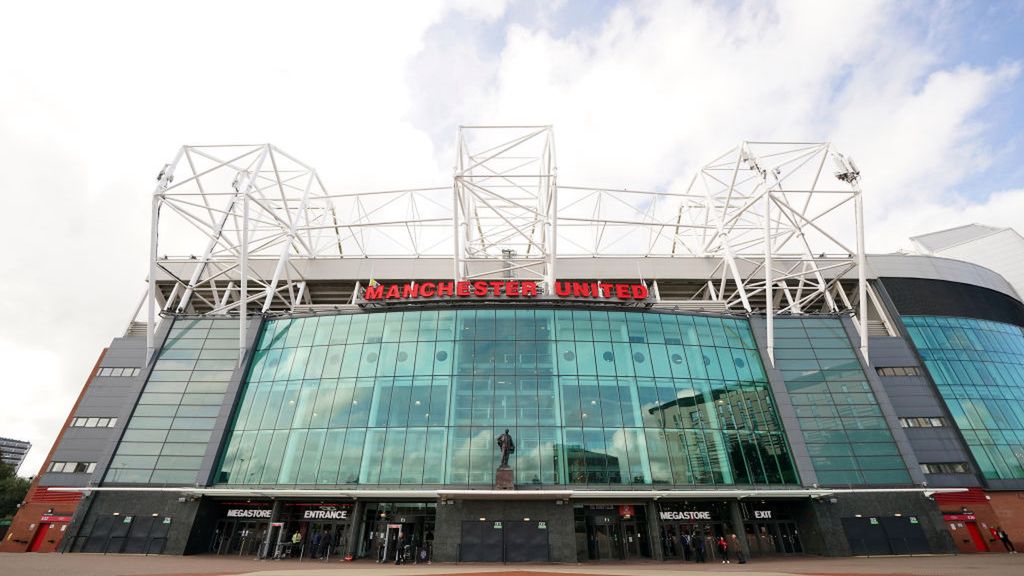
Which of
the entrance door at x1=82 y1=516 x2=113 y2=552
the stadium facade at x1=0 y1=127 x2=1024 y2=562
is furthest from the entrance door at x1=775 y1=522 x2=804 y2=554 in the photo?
the entrance door at x1=82 y1=516 x2=113 y2=552

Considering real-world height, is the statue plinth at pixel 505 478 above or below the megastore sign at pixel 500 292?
below

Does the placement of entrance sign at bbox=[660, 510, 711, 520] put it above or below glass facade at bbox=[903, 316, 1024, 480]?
below

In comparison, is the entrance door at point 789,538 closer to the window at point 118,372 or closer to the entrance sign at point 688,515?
the entrance sign at point 688,515

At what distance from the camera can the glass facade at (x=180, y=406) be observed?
35.7 metres

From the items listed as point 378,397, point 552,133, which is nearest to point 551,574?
point 378,397

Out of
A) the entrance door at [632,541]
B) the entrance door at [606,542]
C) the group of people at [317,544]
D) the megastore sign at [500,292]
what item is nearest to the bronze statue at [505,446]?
the entrance door at [606,542]

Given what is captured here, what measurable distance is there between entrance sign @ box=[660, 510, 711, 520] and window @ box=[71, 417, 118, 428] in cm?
4492

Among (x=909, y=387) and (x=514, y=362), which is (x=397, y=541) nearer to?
(x=514, y=362)

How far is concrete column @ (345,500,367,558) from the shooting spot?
32.4 m

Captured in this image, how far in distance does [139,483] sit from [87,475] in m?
7.10

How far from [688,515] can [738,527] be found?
3.30m

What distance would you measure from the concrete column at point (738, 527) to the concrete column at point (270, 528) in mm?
32200

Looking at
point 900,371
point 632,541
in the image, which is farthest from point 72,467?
point 900,371

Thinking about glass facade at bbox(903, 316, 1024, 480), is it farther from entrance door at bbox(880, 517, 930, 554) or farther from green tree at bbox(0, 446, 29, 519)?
green tree at bbox(0, 446, 29, 519)
